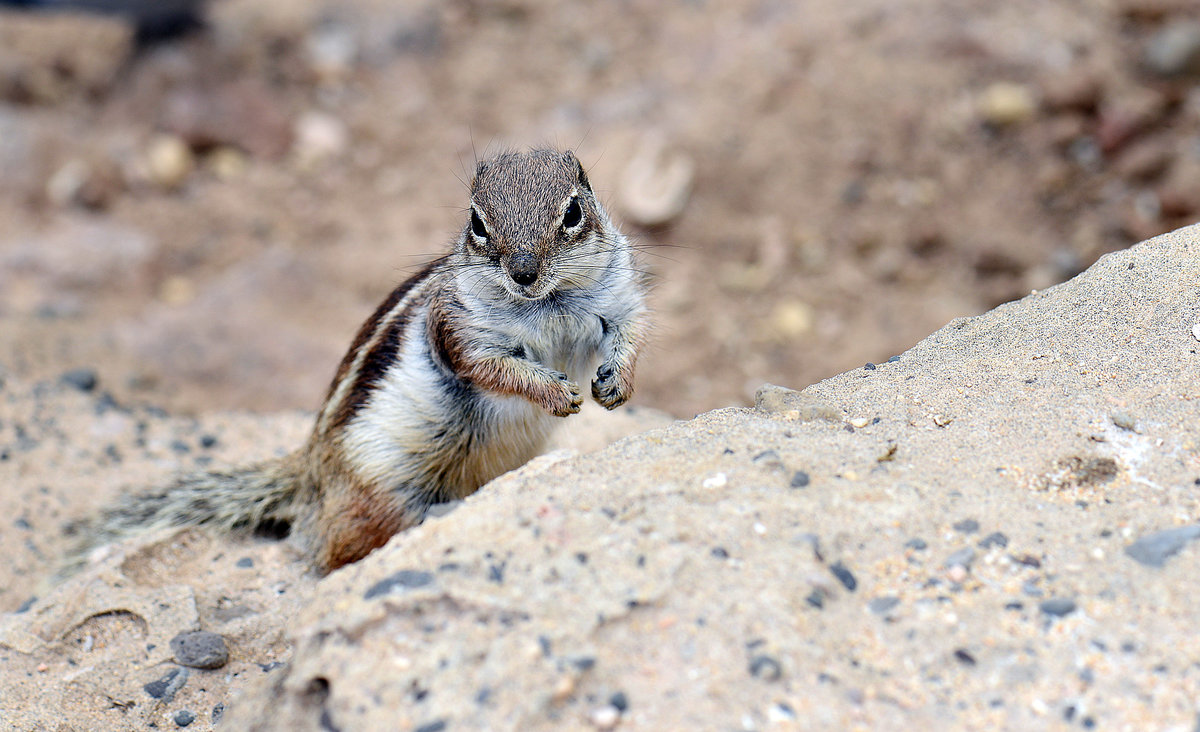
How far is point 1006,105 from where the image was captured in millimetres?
7969

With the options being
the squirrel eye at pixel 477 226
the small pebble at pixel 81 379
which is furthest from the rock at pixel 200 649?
the small pebble at pixel 81 379

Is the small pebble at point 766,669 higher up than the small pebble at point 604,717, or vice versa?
the small pebble at point 604,717

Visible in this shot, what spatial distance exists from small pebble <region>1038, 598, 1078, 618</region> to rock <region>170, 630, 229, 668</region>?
2354 millimetres

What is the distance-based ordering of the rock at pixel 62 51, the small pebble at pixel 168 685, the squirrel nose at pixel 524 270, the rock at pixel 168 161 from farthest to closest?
the rock at pixel 62 51 < the rock at pixel 168 161 < the squirrel nose at pixel 524 270 < the small pebble at pixel 168 685

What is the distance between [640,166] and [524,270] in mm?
4944

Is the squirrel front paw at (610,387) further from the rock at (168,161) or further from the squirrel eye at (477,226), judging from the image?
the rock at (168,161)

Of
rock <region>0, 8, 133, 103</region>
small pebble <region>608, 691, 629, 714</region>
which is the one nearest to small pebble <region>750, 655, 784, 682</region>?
small pebble <region>608, 691, 629, 714</region>

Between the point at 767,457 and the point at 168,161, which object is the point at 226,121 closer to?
the point at 168,161

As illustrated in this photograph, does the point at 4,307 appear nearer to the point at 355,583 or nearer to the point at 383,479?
the point at 383,479

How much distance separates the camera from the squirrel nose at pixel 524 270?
3269 mm

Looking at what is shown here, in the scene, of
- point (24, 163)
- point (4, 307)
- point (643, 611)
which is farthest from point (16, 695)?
point (24, 163)

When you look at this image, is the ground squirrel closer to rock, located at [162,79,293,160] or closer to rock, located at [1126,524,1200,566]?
rock, located at [1126,524,1200,566]

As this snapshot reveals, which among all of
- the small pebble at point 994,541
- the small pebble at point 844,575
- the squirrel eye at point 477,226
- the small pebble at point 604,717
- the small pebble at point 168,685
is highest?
the squirrel eye at point 477,226

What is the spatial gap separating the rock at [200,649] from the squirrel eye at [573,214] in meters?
1.73
